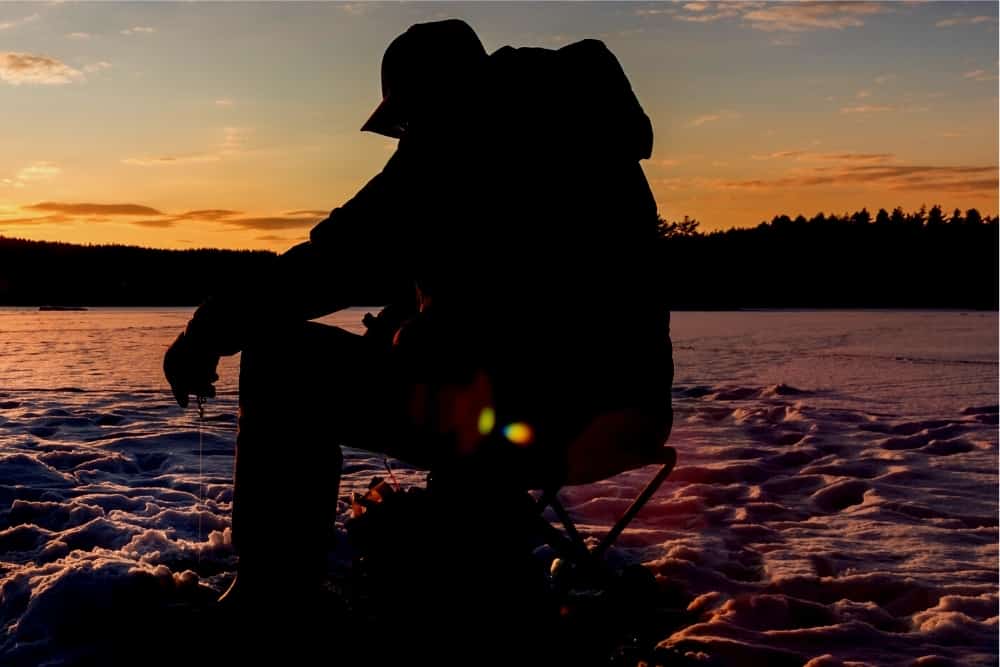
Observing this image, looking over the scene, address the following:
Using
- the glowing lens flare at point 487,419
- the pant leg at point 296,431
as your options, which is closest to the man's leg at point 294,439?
the pant leg at point 296,431

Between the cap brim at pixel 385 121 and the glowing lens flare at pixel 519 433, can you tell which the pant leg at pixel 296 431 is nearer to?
the glowing lens flare at pixel 519 433

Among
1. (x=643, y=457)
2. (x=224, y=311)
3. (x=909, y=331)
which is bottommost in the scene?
(x=909, y=331)

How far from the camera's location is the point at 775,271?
51281mm

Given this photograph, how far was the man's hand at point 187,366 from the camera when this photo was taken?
2465mm

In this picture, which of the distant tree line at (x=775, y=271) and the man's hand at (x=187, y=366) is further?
the distant tree line at (x=775, y=271)

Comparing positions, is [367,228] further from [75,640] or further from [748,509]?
[748,509]

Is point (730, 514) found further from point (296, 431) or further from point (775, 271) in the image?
point (775, 271)

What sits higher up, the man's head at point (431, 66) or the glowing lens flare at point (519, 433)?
the man's head at point (431, 66)

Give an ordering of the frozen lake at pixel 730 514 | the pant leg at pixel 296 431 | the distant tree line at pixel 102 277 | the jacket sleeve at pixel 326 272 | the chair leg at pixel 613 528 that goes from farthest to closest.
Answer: the distant tree line at pixel 102 277 < the frozen lake at pixel 730 514 < the chair leg at pixel 613 528 < the pant leg at pixel 296 431 < the jacket sleeve at pixel 326 272

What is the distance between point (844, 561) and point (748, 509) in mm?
843

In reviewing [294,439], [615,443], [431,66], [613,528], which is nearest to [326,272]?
[294,439]

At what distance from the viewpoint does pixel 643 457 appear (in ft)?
8.83

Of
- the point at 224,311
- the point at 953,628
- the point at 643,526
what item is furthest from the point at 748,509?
the point at 224,311

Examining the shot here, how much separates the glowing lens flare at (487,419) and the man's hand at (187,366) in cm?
68
